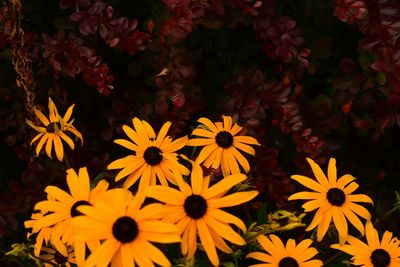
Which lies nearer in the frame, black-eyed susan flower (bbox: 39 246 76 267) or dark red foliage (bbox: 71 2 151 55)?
black-eyed susan flower (bbox: 39 246 76 267)

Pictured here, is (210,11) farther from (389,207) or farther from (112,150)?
(389,207)

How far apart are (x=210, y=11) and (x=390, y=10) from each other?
0.49 meters

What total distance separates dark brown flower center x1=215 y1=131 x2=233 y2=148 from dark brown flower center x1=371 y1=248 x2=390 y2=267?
16.9 inches

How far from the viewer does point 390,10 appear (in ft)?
4.99

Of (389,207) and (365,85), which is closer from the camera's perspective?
(365,85)

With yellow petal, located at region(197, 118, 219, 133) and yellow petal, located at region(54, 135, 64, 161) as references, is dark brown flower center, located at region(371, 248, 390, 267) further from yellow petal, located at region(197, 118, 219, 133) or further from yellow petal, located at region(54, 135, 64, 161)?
yellow petal, located at region(54, 135, 64, 161)

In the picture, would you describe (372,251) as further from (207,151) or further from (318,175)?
(207,151)

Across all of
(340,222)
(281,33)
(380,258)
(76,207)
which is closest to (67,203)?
(76,207)

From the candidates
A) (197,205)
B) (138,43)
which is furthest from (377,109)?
(197,205)

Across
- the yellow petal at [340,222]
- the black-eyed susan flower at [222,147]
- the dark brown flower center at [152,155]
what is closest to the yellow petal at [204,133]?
the black-eyed susan flower at [222,147]

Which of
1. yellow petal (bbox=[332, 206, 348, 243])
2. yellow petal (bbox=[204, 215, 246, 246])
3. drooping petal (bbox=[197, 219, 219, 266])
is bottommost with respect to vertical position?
yellow petal (bbox=[332, 206, 348, 243])

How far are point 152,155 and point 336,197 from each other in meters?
0.44

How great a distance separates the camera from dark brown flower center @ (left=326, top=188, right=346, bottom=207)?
1.32m

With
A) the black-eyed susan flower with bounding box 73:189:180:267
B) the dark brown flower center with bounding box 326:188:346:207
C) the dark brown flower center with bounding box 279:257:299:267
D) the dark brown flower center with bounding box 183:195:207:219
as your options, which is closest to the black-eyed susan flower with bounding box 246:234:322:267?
the dark brown flower center with bounding box 279:257:299:267
